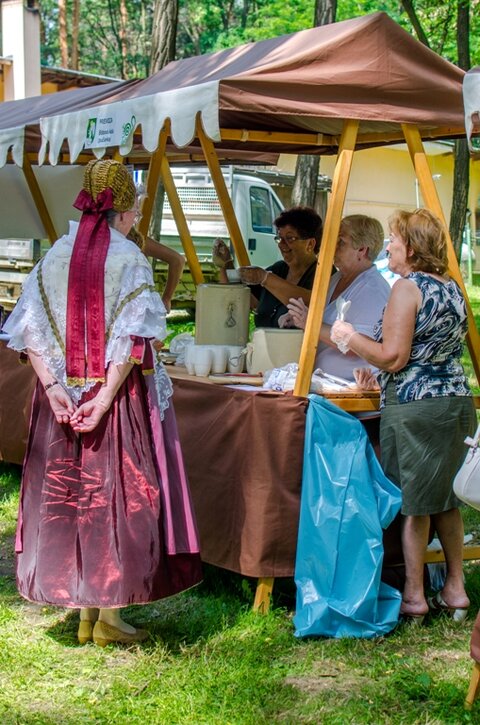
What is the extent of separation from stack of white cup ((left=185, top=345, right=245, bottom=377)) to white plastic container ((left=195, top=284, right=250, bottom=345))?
8.0 inches

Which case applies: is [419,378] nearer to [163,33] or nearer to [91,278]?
[91,278]

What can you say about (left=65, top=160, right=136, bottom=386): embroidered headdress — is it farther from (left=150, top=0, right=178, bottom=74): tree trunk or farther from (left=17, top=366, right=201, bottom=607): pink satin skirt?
(left=150, top=0, right=178, bottom=74): tree trunk

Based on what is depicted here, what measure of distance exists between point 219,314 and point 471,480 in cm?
188

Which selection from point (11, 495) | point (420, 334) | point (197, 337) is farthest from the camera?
point (11, 495)

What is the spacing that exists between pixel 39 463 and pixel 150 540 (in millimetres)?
494

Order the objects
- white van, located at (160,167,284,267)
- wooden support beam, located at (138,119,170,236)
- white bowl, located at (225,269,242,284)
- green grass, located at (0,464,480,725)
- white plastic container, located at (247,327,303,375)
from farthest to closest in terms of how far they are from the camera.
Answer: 1. white van, located at (160,167,284,267)
2. wooden support beam, located at (138,119,170,236)
3. white bowl, located at (225,269,242,284)
4. white plastic container, located at (247,327,303,375)
5. green grass, located at (0,464,480,725)

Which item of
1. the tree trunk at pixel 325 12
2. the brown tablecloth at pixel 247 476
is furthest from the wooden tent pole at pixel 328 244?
the tree trunk at pixel 325 12

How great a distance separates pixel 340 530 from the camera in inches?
138

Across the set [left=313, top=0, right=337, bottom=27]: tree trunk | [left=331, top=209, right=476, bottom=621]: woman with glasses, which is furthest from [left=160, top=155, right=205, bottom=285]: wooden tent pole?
[left=313, top=0, right=337, bottom=27]: tree trunk

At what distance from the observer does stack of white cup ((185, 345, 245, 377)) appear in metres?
4.09

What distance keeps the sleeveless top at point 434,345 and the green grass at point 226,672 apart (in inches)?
36.7

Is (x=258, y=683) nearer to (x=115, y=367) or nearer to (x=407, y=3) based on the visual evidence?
Result: (x=115, y=367)

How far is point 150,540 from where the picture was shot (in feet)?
10.7

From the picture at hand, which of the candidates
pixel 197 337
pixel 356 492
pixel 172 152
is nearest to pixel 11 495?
pixel 197 337
